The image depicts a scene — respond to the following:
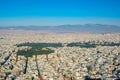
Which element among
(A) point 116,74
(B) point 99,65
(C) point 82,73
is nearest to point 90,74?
(C) point 82,73

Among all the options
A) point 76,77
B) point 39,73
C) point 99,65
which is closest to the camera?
point 76,77

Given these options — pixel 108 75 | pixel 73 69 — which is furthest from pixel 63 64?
pixel 108 75

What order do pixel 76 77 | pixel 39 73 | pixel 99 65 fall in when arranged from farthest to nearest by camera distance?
pixel 99 65, pixel 39 73, pixel 76 77

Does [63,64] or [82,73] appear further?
[63,64]

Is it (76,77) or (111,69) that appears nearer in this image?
(76,77)

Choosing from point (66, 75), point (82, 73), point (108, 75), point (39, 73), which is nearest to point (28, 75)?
point (39, 73)

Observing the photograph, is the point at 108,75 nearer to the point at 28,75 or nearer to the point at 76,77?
the point at 76,77

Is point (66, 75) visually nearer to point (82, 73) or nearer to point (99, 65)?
point (82, 73)

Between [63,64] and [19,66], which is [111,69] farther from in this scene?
[19,66]
